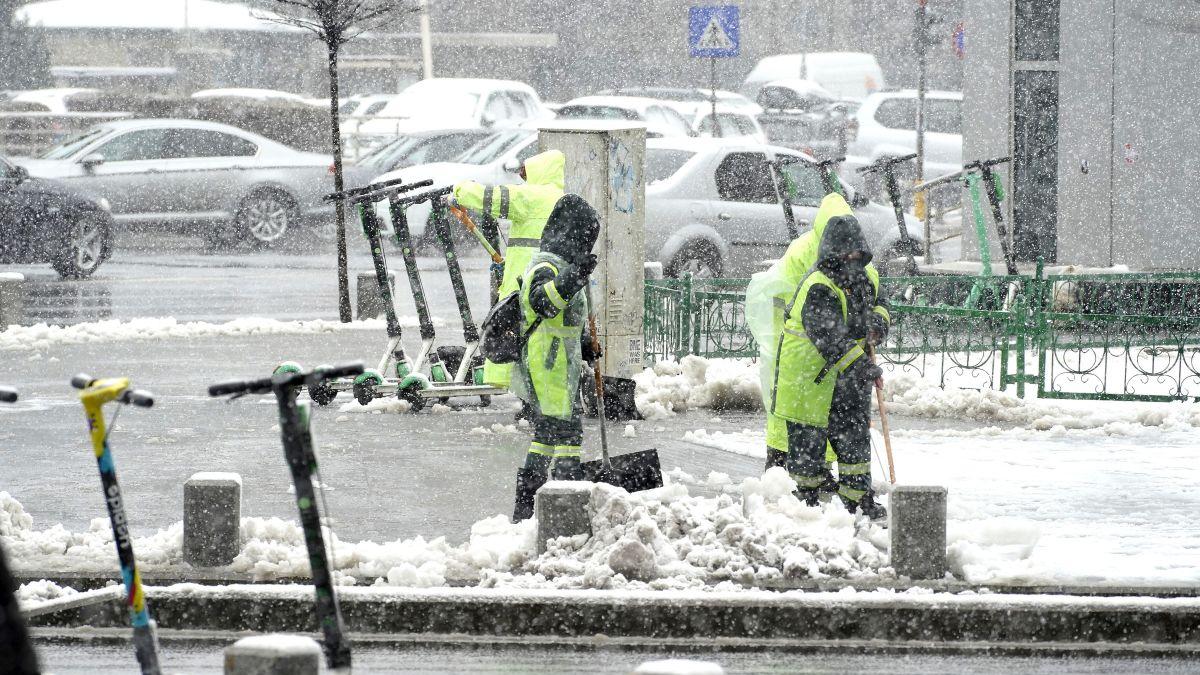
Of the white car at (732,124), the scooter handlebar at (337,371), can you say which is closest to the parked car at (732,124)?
the white car at (732,124)

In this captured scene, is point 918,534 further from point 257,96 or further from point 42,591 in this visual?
point 257,96

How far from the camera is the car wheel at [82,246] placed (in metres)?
20.7

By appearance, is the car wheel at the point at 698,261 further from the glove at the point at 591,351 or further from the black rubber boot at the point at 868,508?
the black rubber boot at the point at 868,508

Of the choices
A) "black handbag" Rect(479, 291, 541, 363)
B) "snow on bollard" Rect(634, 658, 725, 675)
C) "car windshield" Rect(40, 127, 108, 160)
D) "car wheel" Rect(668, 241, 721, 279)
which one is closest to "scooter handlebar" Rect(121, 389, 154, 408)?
"snow on bollard" Rect(634, 658, 725, 675)

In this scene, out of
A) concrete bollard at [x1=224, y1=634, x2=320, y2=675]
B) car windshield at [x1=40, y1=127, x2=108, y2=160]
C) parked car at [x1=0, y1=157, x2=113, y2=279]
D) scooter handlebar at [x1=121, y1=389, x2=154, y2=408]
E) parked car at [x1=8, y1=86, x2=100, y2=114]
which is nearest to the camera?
scooter handlebar at [x1=121, y1=389, x2=154, y2=408]

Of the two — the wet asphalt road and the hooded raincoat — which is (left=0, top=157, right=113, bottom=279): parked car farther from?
the hooded raincoat

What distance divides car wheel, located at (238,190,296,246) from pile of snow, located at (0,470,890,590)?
16838 mm

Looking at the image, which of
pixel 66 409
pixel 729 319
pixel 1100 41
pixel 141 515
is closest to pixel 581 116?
pixel 1100 41

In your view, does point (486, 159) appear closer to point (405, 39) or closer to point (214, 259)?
point (214, 259)

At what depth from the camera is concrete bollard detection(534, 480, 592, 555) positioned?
7301 mm

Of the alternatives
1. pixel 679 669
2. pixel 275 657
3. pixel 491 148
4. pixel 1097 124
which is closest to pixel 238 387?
pixel 275 657

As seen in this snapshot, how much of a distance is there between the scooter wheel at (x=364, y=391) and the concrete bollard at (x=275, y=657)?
7215 millimetres

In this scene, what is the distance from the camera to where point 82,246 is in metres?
20.9

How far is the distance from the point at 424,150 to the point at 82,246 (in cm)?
486
